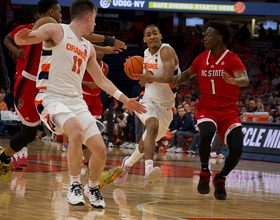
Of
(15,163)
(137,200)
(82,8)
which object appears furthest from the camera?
(15,163)

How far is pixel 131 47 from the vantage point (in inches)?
934

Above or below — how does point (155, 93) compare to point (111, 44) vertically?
below

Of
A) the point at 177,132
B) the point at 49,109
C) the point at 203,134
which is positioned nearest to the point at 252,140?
the point at 177,132

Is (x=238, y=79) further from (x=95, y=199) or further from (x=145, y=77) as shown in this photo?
(x=95, y=199)

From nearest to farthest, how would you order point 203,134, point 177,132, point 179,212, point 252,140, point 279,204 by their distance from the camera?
point 179,212 < point 279,204 < point 203,134 < point 252,140 < point 177,132

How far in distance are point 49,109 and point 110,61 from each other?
19.8 meters

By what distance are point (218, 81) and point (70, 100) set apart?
2058mm

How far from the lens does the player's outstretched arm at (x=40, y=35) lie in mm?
3604

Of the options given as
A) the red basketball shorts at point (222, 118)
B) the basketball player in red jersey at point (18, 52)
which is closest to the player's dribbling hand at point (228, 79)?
the red basketball shorts at point (222, 118)

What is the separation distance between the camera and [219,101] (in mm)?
5055

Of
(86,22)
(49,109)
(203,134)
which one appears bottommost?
(203,134)

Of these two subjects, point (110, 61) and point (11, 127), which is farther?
point (110, 61)

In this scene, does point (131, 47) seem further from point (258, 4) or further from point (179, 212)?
point (179, 212)

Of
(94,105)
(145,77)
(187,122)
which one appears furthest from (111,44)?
(187,122)
